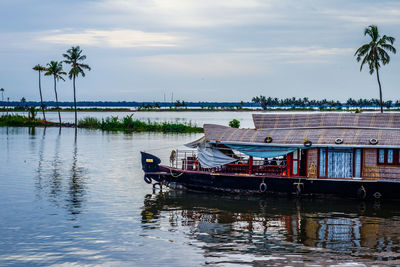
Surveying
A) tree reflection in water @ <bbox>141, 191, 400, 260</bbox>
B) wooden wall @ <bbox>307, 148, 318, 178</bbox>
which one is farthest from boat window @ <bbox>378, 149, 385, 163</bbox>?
wooden wall @ <bbox>307, 148, 318, 178</bbox>

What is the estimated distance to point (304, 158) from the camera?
75.4 feet

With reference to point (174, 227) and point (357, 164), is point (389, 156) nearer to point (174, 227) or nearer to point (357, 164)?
point (357, 164)

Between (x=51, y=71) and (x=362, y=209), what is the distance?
208ft

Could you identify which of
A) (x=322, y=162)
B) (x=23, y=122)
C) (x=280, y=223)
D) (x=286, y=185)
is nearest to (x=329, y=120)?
(x=322, y=162)

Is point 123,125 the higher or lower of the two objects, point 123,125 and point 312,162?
the higher

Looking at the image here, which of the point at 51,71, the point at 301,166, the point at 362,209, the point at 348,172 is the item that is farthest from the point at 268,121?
the point at 51,71

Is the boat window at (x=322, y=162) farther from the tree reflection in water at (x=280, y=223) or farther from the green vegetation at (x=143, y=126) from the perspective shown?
the green vegetation at (x=143, y=126)

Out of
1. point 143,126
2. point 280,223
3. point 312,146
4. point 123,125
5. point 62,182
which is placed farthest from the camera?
point 123,125

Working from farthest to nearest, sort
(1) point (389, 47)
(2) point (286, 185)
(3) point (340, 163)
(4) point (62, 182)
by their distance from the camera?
(1) point (389, 47) < (4) point (62, 182) < (2) point (286, 185) < (3) point (340, 163)

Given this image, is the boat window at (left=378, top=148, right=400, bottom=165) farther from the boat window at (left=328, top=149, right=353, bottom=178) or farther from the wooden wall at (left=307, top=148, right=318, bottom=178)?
the wooden wall at (left=307, top=148, right=318, bottom=178)

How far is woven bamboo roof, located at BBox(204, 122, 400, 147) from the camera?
2119 centimetres

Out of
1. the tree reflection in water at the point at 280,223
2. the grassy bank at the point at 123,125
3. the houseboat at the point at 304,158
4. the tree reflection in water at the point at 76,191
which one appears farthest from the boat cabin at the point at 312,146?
the grassy bank at the point at 123,125

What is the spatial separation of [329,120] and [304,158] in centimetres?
215

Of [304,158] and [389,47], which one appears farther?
[389,47]
